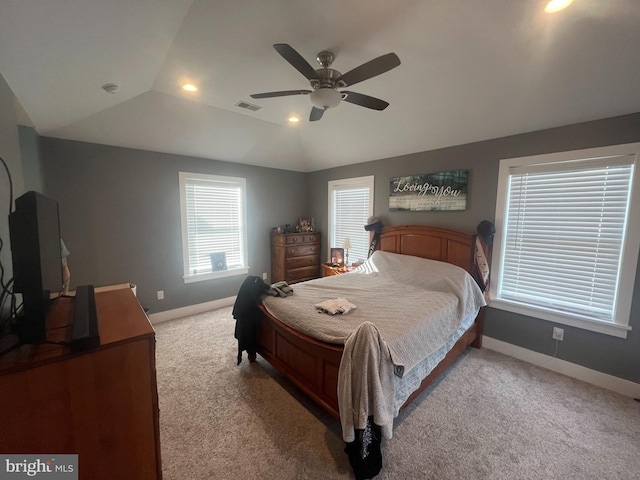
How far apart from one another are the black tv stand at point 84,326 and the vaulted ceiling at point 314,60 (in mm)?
1452

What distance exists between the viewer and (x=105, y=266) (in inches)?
128

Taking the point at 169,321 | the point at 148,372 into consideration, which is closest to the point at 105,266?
the point at 169,321

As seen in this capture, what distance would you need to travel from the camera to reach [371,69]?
5.74ft

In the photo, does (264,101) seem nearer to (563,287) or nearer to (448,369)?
(448,369)

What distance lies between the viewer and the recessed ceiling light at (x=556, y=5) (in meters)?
1.54

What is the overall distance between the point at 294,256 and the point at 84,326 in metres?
A: 3.72

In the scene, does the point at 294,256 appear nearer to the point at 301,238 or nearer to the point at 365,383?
the point at 301,238

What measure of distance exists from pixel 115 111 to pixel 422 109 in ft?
11.1

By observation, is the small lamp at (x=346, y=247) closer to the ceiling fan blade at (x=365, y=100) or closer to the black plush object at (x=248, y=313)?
the black plush object at (x=248, y=313)

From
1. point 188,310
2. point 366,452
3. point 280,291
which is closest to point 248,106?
point 280,291

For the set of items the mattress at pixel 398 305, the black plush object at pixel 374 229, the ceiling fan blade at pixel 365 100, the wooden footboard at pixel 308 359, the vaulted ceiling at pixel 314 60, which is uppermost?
the vaulted ceiling at pixel 314 60

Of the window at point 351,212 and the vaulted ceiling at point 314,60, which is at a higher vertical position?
the vaulted ceiling at point 314,60

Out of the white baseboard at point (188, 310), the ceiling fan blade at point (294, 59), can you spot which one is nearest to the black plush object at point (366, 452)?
the ceiling fan blade at point (294, 59)

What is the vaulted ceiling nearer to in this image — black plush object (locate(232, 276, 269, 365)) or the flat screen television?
the flat screen television
